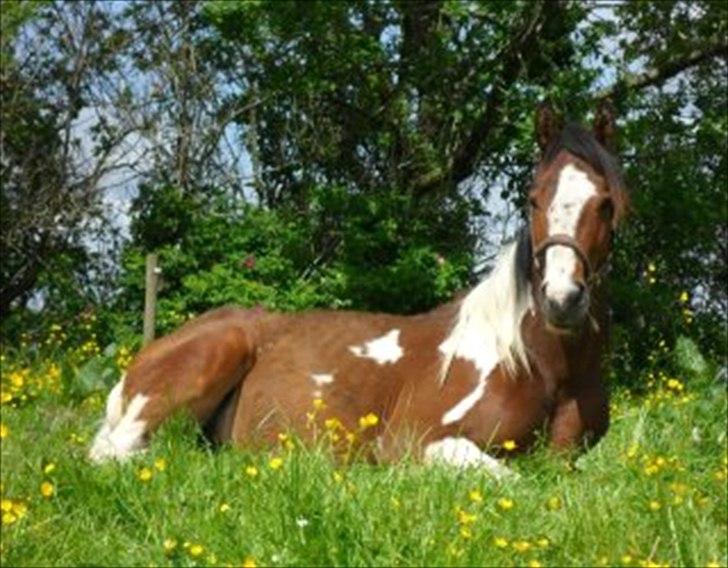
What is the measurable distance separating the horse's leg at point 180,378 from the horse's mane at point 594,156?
6.07ft

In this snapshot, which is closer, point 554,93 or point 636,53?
point 554,93

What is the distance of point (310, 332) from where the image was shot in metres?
7.21

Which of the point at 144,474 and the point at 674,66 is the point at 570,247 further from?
the point at 674,66

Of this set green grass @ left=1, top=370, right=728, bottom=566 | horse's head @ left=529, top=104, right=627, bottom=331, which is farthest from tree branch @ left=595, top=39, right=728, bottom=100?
green grass @ left=1, top=370, right=728, bottom=566

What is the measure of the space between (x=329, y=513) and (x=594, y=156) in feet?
8.59

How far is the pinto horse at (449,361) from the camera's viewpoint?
615 cm

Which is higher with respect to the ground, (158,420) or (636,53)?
(636,53)

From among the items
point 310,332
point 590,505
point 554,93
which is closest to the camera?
point 590,505

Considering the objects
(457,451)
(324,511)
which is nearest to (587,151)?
(457,451)

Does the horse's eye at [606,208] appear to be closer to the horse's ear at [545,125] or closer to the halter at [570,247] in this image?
the halter at [570,247]

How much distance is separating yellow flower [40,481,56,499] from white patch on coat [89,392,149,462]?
1.66m

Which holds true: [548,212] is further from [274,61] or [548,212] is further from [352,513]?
[274,61]

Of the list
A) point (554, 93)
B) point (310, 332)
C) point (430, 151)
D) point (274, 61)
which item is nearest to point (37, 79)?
point (274, 61)

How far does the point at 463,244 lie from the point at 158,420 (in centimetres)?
1014
